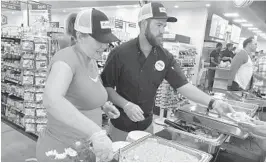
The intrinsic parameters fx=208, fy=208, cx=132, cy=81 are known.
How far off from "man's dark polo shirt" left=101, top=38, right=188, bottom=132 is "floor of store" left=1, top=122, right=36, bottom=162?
2.34m

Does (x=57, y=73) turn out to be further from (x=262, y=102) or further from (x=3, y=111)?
(x=3, y=111)

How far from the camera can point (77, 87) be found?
1290mm

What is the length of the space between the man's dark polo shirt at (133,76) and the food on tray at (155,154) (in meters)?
0.51

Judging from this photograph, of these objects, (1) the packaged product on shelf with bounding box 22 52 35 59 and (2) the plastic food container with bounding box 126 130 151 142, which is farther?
(1) the packaged product on shelf with bounding box 22 52 35 59

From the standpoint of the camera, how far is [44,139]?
137 centimetres

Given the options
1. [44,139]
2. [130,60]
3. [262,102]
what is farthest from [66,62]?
[262,102]

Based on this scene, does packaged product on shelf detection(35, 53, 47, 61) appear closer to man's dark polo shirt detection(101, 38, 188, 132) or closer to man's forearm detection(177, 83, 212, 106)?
man's dark polo shirt detection(101, 38, 188, 132)

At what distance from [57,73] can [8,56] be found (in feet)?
14.5

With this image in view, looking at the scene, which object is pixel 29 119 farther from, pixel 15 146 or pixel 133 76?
pixel 133 76

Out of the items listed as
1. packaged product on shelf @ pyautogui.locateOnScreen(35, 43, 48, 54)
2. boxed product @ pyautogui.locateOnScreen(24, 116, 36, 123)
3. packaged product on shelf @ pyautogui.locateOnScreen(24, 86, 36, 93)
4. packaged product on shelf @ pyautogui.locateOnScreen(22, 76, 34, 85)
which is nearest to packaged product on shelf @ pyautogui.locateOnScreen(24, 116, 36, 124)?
boxed product @ pyautogui.locateOnScreen(24, 116, 36, 123)

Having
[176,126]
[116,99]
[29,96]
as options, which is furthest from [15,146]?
[176,126]

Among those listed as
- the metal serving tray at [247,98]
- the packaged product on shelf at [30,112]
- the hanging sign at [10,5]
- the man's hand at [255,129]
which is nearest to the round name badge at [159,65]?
the man's hand at [255,129]

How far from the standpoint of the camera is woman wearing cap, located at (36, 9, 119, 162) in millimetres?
1100

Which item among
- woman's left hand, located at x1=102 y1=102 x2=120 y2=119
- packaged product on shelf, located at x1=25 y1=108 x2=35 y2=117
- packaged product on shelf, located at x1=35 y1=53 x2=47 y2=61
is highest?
packaged product on shelf, located at x1=35 y1=53 x2=47 y2=61
